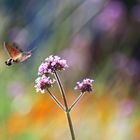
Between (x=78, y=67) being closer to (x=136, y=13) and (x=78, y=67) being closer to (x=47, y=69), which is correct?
(x=136, y=13)

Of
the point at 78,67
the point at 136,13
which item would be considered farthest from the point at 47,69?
the point at 136,13

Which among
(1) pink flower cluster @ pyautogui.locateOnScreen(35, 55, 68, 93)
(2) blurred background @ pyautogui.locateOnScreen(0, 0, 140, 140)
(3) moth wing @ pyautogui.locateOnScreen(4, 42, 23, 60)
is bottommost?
(1) pink flower cluster @ pyautogui.locateOnScreen(35, 55, 68, 93)

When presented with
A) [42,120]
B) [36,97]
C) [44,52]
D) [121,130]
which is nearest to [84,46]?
[44,52]

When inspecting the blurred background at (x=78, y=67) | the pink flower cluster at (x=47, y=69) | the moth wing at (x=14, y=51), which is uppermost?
the blurred background at (x=78, y=67)

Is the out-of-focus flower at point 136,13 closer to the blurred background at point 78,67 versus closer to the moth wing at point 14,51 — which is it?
A: the blurred background at point 78,67

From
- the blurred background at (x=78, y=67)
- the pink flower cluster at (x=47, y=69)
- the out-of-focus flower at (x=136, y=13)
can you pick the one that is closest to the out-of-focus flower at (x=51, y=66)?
the pink flower cluster at (x=47, y=69)

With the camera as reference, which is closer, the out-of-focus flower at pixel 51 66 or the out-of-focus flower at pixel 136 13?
the out-of-focus flower at pixel 51 66

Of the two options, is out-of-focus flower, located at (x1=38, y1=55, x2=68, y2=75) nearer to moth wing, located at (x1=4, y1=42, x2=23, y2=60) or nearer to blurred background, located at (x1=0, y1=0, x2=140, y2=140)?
moth wing, located at (x1=4, y1=42, x2=23, y2=60)

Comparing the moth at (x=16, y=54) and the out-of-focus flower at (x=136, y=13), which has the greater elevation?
the out-of-focus flower at (x=136, y=13)

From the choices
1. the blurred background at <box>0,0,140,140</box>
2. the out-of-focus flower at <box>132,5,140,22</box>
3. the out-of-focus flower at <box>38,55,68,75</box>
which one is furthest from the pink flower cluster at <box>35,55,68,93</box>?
the out-of-focus flower at <box>132,5,140,22</box>
